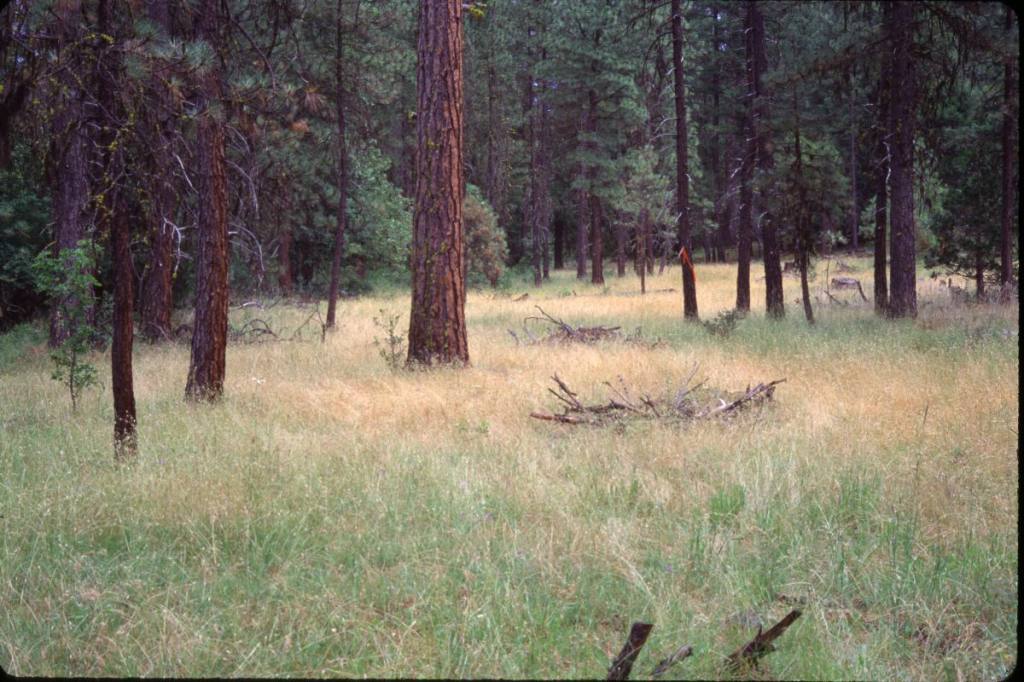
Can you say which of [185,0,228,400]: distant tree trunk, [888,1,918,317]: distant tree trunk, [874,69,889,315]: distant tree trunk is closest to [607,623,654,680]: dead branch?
[185,0,228,400]: distant tree trunk

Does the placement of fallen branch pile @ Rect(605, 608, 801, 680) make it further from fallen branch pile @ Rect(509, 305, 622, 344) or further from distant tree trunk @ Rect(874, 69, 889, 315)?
distant tree trunk @ Rect(874, 69, 889, 315)

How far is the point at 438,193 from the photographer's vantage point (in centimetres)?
1020

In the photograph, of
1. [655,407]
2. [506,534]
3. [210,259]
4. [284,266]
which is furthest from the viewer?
[284,266]

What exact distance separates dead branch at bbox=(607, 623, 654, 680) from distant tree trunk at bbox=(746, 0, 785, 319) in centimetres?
1499

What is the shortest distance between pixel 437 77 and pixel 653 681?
9067 mm

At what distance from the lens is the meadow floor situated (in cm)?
302

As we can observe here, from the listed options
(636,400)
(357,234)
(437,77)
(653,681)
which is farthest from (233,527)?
(357,234)

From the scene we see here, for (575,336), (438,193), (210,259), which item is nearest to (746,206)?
(575,336)

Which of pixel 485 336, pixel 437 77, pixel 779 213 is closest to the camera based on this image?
pixel 437 77

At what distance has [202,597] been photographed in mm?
3428

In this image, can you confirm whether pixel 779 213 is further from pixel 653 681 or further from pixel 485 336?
pixel 653 681

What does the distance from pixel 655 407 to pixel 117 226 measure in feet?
16.2

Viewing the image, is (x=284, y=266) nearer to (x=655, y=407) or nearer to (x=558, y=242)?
(x=655, y=407)

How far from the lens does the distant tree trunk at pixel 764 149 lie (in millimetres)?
16125
